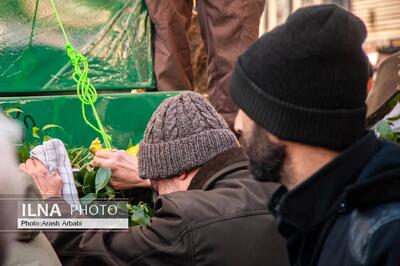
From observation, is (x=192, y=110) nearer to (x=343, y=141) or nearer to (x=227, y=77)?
(x=343, y=141)

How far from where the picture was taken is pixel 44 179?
2.71 m

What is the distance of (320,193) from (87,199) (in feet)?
4.38

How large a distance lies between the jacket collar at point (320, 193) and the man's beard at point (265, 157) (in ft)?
0.42

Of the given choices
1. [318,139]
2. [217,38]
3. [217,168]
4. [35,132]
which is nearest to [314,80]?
[318,139]

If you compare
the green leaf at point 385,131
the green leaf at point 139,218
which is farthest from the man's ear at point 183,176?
the green leaf at point 385,131

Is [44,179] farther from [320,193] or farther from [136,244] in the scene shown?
[320,193]

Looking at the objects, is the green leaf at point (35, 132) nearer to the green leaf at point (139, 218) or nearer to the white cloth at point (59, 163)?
the white cloth at point (59, 163)

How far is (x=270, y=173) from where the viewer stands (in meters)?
1.87

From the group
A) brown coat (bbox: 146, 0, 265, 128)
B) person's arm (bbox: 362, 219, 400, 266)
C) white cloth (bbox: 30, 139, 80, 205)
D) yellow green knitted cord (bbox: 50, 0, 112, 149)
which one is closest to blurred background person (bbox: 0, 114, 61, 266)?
white cloth (bbox: 30, 139, 80, 205)

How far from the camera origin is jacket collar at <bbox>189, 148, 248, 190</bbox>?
2.53 m

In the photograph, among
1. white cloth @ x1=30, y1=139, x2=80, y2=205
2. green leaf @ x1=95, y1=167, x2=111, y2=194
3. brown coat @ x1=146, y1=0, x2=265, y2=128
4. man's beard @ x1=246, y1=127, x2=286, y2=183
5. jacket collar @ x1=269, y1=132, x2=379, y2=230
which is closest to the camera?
jacket collar @ x1=269, y1=132, x2=379, y2=230

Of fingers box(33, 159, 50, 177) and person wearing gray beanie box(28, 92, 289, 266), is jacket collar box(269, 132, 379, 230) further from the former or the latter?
fingers box(33, 159, 50, 177)

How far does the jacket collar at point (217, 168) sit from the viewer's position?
2.53 meters

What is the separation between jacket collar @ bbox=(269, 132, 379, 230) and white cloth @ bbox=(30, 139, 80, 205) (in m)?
1.23
